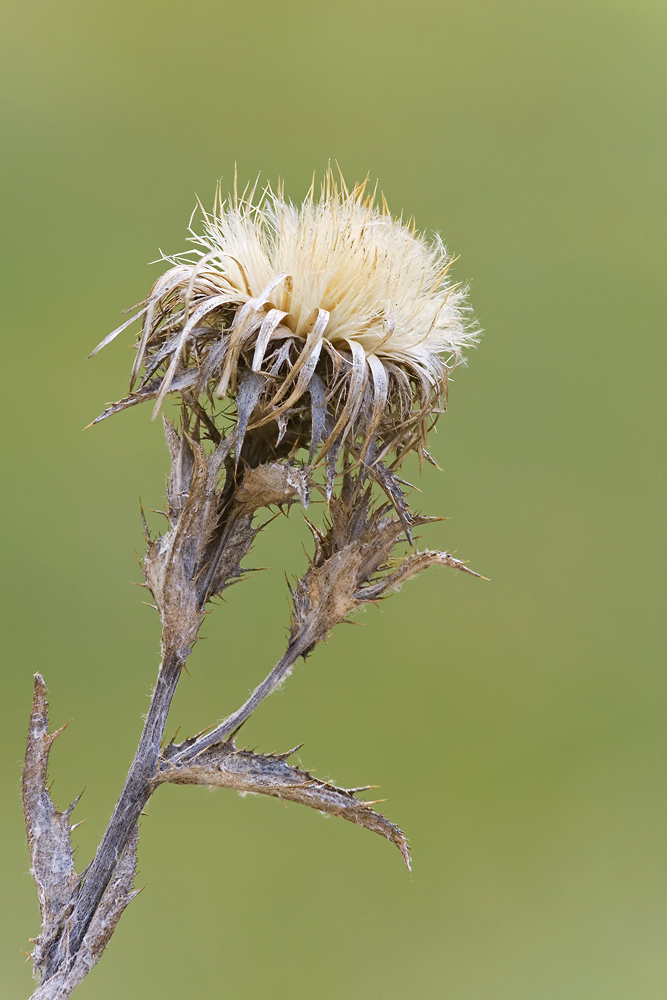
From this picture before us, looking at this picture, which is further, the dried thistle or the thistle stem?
the thistle stem

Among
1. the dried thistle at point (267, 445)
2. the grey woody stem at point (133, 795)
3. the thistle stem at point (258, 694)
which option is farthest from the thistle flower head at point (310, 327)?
the grey woody stem at point (133, 795)

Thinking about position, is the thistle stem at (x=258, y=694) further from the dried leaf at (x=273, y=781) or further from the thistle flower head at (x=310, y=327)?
the thistle flower head at (x=310, y=327)

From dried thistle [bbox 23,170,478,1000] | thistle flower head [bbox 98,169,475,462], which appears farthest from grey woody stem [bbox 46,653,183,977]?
thistle flower head [bbox 98,169,475,462]

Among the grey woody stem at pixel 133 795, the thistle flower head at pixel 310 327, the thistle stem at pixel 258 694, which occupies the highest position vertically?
the thistle flower head at pixel 310 327

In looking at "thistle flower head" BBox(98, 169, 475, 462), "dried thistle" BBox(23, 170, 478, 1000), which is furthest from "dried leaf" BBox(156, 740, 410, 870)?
"thistle flower head" BBox(98, 169, 475, 462)

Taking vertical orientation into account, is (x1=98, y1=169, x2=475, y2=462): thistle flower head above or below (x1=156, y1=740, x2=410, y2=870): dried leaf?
above

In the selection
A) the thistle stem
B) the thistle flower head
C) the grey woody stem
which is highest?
the thistle flower head

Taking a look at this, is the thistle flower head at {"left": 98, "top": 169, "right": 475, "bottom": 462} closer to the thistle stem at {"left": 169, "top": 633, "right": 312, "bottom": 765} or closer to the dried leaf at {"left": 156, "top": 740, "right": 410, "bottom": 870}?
the thistle stem at {"left": 169, "top": 633, "right": 312, "bottom": 765}

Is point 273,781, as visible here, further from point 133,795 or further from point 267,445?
point 267,445
